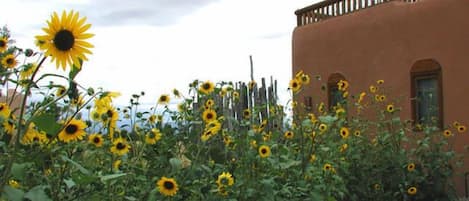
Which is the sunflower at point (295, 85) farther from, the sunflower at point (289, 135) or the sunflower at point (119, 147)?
the sunflower at point (119, 147)

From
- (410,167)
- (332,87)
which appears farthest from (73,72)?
(332,87)

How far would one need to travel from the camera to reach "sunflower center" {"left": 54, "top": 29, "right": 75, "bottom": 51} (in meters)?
1.23

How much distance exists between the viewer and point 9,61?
179 centimetres

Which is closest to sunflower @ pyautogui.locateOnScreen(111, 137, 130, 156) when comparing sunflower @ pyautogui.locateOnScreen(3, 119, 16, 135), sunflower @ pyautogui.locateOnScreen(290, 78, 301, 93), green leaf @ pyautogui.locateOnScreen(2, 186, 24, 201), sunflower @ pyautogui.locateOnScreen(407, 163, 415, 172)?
sunflower @ pyautogui.locateOnScreen(3, 119, 16, 135)

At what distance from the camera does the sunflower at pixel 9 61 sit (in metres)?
1.75

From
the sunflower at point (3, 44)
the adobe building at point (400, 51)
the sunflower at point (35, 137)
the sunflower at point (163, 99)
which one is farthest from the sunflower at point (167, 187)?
the adobe building at point (400, 51)

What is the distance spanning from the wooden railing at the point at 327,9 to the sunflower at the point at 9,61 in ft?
23.2

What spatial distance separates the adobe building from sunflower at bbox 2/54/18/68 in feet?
19.7

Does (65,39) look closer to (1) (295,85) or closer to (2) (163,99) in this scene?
(2) (163,99)

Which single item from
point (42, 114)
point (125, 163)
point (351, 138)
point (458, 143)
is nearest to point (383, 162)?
point (351, 138)

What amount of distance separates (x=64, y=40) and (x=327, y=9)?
8586 mm

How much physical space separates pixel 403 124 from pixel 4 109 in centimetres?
525

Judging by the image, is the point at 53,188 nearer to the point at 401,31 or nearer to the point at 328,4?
the point at 401,31

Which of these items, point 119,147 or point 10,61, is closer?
point 10,61
